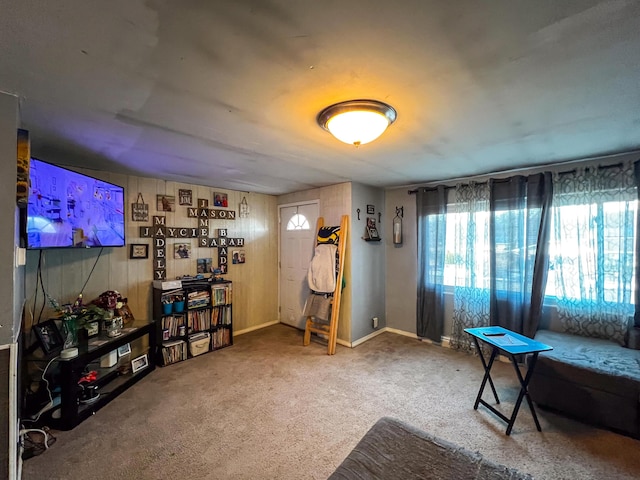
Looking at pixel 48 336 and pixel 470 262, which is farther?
pixel 470 262

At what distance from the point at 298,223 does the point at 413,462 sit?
12.4ft

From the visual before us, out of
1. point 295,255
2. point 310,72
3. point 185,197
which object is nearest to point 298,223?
point 295,255

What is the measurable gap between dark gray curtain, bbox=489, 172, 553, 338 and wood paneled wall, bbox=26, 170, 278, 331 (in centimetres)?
338

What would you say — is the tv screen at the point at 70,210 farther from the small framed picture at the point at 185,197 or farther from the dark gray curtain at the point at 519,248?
the dark gray curtain at the point at 519,248

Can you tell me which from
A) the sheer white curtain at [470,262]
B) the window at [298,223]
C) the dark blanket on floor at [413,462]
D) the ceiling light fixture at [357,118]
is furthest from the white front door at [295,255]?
the dark blanket on floor at [413,462]

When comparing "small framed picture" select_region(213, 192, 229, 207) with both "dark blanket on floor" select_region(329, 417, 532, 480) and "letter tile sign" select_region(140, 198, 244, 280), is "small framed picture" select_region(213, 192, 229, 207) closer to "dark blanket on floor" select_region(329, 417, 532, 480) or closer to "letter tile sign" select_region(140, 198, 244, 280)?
"letter tile sign" select_region(140, 198, 244, 280)

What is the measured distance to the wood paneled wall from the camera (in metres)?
2.82

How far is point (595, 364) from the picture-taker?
2.21 m

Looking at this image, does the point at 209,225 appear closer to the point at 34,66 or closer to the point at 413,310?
the point at 34,66

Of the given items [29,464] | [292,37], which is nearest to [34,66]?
[292,37]

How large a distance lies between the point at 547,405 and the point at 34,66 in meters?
4.10

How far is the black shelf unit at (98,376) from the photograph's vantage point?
2.19m

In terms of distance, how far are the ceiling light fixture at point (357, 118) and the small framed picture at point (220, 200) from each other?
2806mm

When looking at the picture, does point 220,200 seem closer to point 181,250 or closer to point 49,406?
point 181,250
